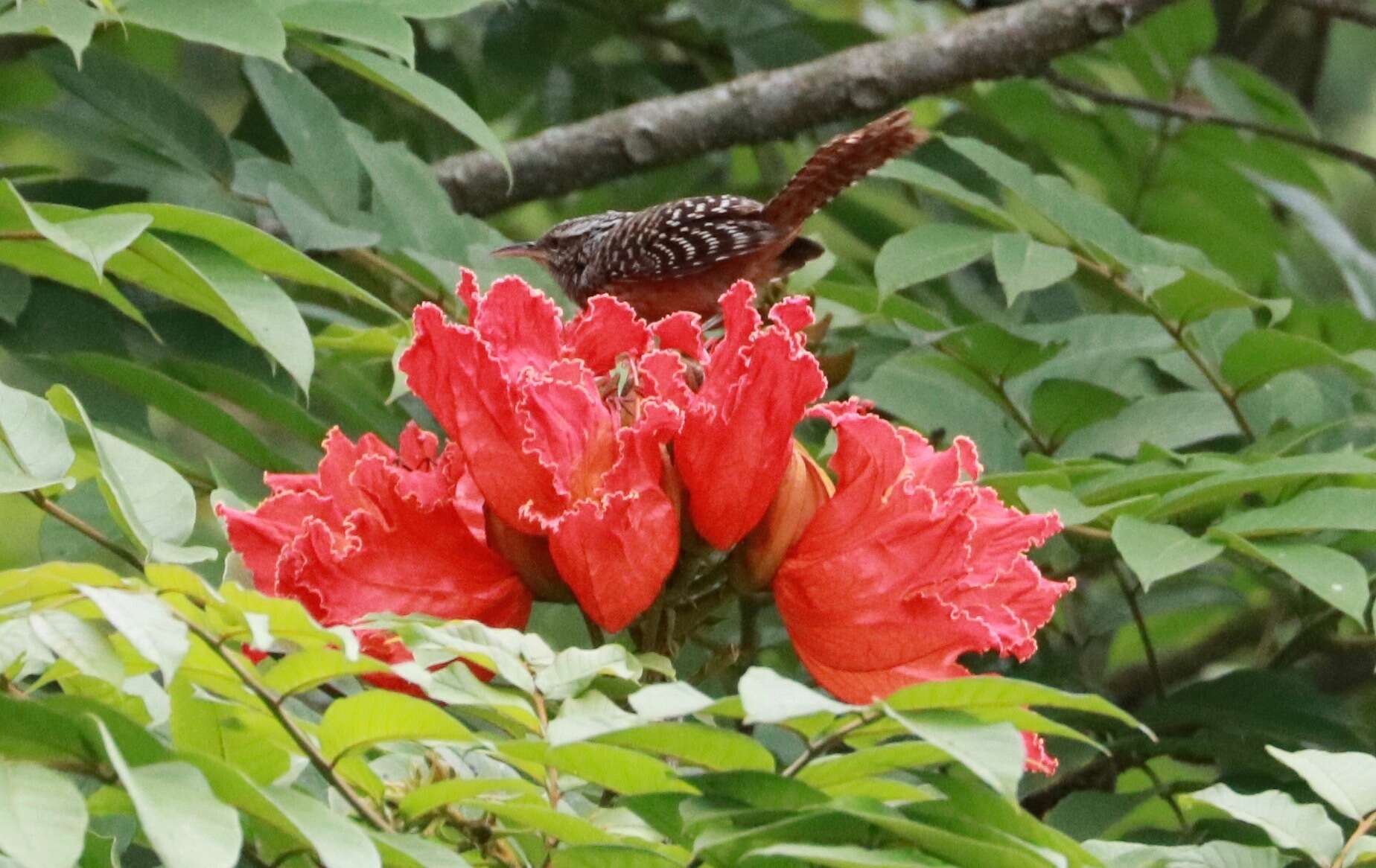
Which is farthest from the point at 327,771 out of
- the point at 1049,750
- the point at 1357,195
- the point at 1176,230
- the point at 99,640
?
the point at 1357,195

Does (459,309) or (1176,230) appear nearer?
(459,309)

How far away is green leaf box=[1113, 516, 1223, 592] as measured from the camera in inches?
85.0

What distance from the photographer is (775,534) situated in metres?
1.69

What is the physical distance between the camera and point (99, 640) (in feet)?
3.96

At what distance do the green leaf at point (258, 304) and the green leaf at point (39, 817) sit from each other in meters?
0.77

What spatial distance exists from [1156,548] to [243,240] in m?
1.10

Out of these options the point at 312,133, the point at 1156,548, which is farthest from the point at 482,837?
the point at 312,133

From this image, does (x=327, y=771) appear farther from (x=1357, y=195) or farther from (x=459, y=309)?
(x=1357, y=195)

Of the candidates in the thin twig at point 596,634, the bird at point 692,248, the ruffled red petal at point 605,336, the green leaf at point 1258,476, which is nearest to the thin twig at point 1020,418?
the bird at point 692,248

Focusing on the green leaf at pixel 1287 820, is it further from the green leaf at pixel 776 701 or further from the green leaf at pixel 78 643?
the green leaf at pixel 78 643

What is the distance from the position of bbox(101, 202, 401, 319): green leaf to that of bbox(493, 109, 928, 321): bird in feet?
2.24

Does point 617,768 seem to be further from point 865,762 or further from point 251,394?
point 251,394

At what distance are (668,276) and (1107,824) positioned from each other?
1.00m

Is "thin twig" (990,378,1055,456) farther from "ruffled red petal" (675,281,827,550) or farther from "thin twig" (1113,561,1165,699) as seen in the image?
"ruffled red petal" (675,281,827,550)
